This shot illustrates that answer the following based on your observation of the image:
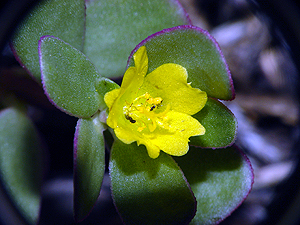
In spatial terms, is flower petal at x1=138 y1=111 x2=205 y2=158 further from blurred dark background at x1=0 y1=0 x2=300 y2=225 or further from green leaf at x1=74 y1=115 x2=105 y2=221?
blurred dark background at x1=0 y1=0 x2=300 y2=225

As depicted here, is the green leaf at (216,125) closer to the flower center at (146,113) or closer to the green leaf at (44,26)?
the flower center at (146,113)

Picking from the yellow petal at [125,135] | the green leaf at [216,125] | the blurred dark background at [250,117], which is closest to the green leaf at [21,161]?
the blurred dark background at [250,117]

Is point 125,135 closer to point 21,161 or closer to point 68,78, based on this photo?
point 68,78

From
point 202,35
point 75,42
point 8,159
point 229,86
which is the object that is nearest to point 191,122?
point 229,86

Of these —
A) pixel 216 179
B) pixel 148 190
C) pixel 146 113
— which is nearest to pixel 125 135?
pixel 146 113

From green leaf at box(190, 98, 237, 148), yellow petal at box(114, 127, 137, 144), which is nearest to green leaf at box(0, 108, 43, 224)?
yellow petal at box(114, 127, 137, 144)

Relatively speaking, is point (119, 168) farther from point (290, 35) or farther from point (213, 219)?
point (290, 35)
